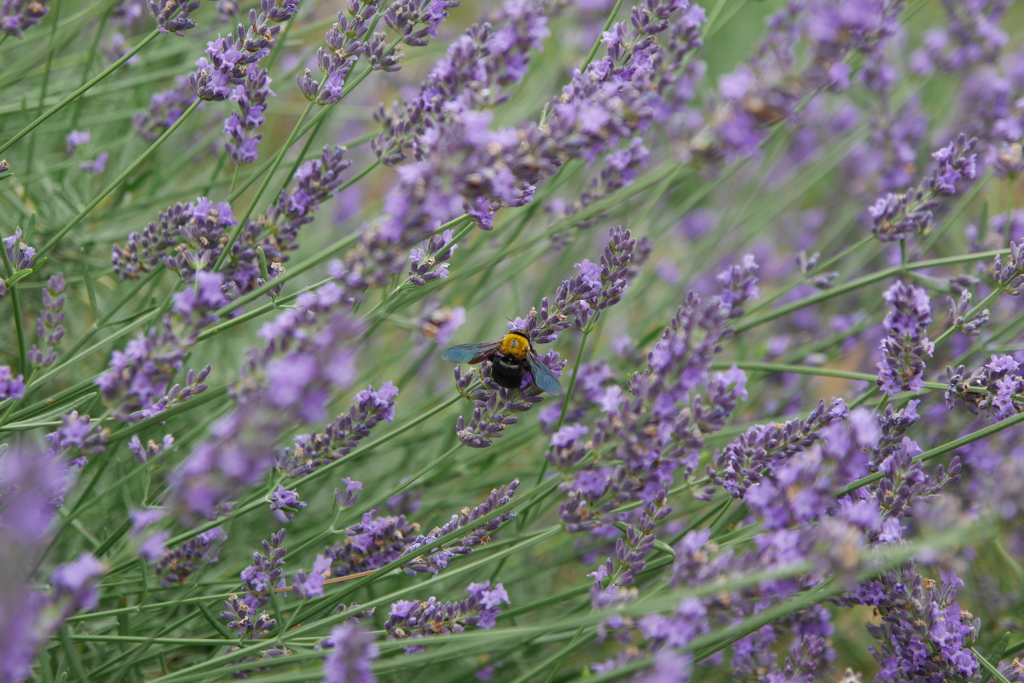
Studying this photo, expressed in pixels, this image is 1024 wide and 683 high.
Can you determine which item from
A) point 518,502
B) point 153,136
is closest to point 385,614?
point 518,502

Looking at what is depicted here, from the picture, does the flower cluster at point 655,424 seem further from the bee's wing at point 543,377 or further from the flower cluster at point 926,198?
the flower cluster at point 926,198

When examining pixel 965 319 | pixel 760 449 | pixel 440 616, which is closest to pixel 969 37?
pixel 965 319

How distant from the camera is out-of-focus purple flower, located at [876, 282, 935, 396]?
1633 millimetres

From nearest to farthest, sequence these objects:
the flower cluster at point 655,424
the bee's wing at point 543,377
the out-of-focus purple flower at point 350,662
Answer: the out-of-focus purple flower at point 350,662, the flower cluster at point 655,424, the bee's wing at point 543,377

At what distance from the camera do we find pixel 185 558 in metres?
1.71

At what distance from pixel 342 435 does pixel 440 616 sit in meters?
0.41

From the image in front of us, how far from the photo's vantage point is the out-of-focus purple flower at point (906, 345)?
1.63 meters

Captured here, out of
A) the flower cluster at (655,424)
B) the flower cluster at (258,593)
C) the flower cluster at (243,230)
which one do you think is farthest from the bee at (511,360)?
the flower cluster at (258,593)

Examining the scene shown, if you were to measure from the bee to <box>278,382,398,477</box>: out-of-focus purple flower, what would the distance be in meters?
0.24

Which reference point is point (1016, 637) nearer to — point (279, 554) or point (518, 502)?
point (518, 502)

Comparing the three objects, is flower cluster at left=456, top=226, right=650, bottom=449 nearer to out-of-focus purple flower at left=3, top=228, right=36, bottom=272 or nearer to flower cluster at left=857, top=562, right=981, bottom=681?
flower cluster at left=857, top=562, right=981, bottom=681

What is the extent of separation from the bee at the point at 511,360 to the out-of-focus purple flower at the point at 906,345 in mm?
732

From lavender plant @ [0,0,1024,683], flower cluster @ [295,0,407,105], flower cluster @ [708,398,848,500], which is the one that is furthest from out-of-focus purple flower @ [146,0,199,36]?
flower cluster @ [708,398,848,500]

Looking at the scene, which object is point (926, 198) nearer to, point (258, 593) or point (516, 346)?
point (516, 346)
